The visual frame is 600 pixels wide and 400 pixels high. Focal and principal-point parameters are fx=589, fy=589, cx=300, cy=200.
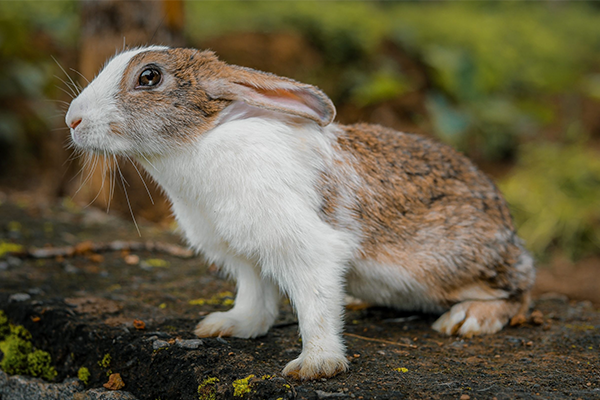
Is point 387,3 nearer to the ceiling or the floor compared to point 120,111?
nearer to the ceiling

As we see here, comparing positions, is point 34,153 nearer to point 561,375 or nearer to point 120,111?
point 120,111

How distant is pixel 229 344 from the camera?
3670 mm

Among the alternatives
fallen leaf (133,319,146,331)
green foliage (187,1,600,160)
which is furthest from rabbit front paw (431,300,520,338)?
green foliage (187,1,600,160)

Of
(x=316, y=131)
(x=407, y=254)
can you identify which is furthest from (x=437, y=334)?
(x=316, y=131)

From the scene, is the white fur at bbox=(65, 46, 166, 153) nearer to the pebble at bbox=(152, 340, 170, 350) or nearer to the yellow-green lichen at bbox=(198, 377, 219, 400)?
the pebble at bbox=(152, 340, 170, 350)

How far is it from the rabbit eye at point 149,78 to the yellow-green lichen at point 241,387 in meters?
1.78

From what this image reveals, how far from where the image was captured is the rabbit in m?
3.37

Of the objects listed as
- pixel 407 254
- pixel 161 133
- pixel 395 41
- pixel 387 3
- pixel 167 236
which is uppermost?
pixel 387 3

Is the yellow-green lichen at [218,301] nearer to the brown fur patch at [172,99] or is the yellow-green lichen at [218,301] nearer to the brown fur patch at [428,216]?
the brown fur patch at [428,216]

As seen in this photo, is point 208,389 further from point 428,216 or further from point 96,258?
point 96,258

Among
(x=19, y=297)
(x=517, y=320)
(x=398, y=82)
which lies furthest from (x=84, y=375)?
(x=398, y=82)

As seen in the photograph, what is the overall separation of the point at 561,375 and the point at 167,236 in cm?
459

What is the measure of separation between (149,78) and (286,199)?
1.11 metres

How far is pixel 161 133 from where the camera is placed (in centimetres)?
343
